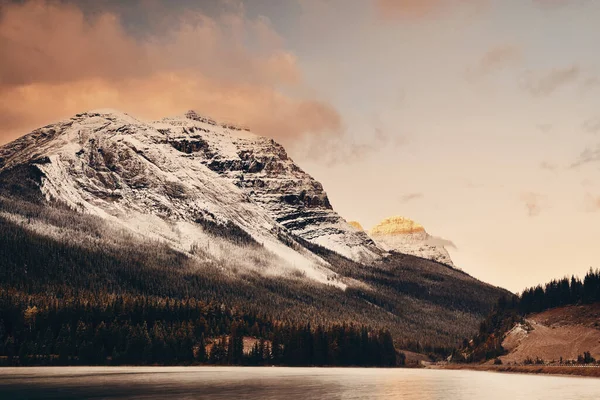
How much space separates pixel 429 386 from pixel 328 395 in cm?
3346

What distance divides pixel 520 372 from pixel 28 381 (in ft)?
434

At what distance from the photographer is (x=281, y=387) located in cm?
12419

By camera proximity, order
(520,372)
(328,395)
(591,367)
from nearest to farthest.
Result: (328,395) < (591,367) < (520,372)

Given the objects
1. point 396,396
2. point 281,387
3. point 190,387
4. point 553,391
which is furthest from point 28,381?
point 553,391

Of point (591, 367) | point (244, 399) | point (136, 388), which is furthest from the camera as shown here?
point (591, 367)

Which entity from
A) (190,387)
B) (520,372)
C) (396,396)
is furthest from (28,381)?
(520,372)

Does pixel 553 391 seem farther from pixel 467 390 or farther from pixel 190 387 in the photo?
pixel 190 387

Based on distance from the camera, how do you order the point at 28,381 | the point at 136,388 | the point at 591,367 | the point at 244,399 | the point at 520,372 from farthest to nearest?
1. the point at 520,372
2. the point at 591,367
3. the point at 28,381
4. the point at 136,388
5. the point at 244,399

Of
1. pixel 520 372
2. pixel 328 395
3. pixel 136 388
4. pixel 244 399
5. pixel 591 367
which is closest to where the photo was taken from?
pixel 244 399

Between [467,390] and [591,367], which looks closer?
[467,390]

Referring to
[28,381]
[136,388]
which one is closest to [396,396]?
[136,388]

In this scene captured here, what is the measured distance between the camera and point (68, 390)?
11194cm

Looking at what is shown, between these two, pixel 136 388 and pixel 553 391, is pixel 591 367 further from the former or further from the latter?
pixel 136 388

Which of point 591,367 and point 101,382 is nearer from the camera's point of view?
point 101,382
